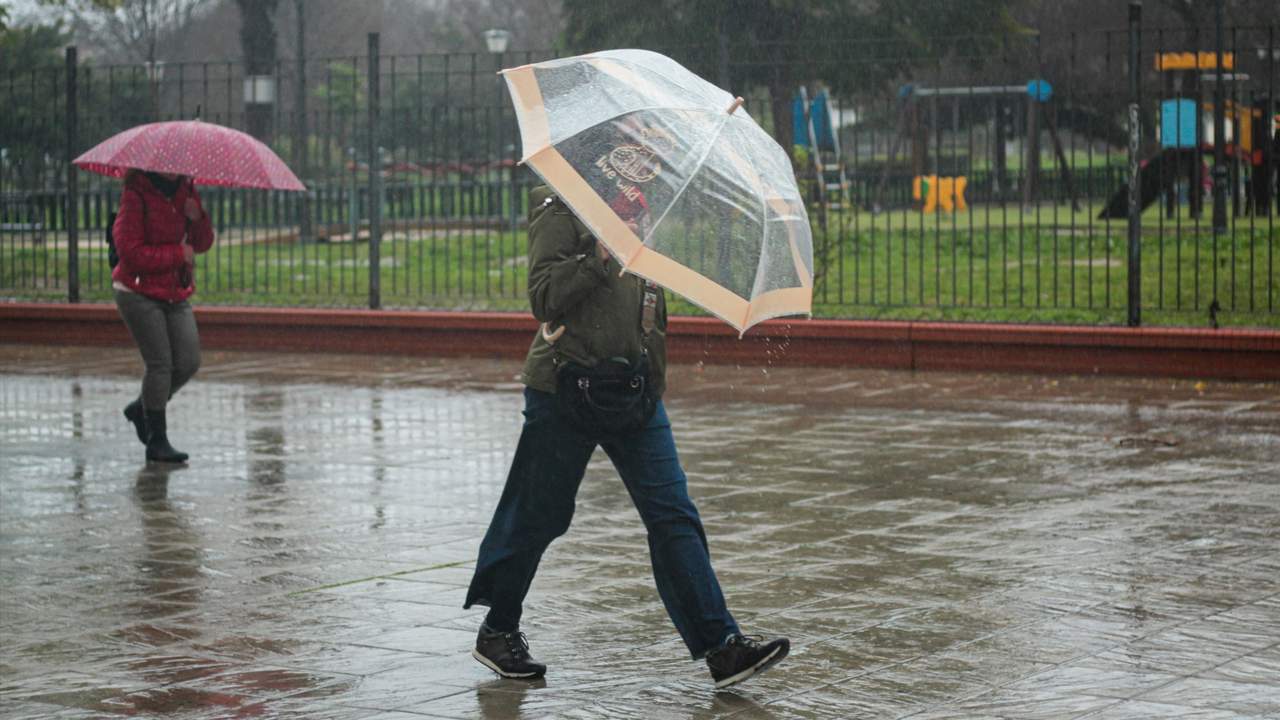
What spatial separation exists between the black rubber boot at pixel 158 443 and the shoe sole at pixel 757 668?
17.3 ft

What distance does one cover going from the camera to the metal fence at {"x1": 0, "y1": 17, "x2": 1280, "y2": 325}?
14.3 meters

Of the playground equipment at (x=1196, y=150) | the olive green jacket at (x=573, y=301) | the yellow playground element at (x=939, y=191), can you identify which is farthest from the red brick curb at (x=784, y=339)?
the olive green jacket at (x=573, y=301)

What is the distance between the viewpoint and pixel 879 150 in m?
15.0

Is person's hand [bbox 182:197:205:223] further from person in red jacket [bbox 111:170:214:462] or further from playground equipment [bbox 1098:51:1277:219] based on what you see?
playground equipment [bbox 1098:51:1277:219]

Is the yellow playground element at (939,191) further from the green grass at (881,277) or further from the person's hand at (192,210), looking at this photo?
the person's hand at (192,210)

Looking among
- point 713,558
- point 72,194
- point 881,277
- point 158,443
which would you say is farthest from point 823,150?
point 713,558

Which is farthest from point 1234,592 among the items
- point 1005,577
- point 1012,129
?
point 1012,129

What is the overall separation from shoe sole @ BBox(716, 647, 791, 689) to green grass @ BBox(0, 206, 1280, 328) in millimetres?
8786

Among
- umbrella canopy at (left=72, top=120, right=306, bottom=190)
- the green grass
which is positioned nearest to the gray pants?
umbrella canopy at (left=72, top=120, right=306, bottom=190)

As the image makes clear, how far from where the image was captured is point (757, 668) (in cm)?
516

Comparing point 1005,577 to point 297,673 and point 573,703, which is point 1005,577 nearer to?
point 573,703

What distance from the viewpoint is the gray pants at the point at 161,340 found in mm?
9750

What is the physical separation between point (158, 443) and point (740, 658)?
5.40m

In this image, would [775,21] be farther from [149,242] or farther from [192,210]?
[149,242]
